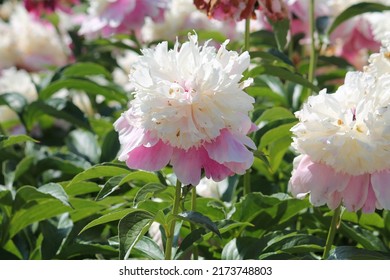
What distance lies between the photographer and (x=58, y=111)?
194cm

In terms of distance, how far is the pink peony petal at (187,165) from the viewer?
1.22 meters

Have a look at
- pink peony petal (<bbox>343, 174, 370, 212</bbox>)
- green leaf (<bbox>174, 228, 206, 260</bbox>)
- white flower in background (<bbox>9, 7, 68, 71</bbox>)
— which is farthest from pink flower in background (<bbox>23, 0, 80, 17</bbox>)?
pink peony petal (<bbox>343, 174, 370, 212</bbox>)

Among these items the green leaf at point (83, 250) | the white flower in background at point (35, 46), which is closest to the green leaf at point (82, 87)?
the green leaf at point (83, 250)

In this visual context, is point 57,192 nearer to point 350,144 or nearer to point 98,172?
point 98,172

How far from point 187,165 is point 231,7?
1.55ft

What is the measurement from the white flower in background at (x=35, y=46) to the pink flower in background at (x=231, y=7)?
1.26 metres

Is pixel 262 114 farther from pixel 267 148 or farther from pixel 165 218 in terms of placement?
pixel 165 218

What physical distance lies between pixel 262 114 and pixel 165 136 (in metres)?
0.51

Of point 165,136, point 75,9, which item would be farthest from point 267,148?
point 75,9

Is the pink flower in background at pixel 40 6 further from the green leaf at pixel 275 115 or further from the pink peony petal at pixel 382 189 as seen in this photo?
the pink peony petal at pixel 382 189

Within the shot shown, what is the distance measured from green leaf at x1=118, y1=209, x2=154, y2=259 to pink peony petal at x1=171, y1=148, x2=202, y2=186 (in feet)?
0.25

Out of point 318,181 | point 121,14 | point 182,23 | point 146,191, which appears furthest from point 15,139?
point 182,23
